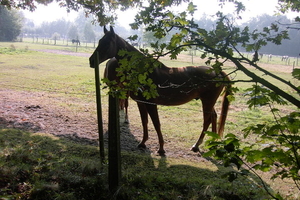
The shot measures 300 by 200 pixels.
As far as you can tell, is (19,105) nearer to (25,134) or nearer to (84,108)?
(84,108)

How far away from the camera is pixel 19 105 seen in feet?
25.8

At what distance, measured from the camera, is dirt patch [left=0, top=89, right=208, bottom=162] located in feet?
18.3

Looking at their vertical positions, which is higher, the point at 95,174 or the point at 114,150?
the point at 114,150

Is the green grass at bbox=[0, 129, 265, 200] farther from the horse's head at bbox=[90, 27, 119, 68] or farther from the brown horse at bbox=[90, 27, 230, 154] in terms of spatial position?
the horse's head at bbox=[90, 27, 119, 68]

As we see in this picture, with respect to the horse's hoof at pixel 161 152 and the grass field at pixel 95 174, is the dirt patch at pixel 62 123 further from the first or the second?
the grass field at pixel 95 174

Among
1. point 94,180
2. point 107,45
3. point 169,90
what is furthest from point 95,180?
point 107,45

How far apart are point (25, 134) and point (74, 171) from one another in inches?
94.1

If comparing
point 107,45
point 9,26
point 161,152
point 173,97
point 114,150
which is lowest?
point 161,152

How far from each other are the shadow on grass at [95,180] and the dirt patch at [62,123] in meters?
0.98

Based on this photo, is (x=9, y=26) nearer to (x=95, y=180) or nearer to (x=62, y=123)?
(x=62, y=123)

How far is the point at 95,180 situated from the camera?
3285 mm

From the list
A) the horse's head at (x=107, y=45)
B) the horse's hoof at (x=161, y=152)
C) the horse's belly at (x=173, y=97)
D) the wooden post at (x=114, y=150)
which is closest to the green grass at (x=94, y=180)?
the wooden post at (x=114, y=150)

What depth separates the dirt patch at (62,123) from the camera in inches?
219

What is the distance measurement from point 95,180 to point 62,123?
367cm
